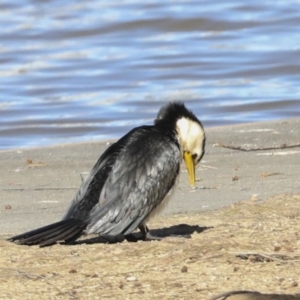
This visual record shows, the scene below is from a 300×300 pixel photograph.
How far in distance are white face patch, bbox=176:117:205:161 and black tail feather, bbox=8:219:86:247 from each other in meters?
1.09

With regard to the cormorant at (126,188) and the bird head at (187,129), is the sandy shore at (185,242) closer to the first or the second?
the cormorant at (126,188)

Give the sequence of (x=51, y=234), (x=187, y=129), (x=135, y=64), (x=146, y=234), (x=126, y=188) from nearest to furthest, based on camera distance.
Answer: (x=51, y=234) → (x=126, y=188) → (x=146, y=234) → (x=187, y=129) → (x=135, y=64)

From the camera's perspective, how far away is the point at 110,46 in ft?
52.3

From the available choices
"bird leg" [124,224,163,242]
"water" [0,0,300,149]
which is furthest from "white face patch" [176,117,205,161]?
"water" [0,0,300,149]

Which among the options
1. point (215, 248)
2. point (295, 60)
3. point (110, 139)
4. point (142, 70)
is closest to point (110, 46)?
point (142, 70)

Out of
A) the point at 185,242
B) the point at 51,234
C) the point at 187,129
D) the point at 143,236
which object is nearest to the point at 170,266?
the point at 185,242

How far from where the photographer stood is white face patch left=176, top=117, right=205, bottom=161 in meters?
6.64

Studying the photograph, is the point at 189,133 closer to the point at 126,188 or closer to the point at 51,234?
the point at 126,188

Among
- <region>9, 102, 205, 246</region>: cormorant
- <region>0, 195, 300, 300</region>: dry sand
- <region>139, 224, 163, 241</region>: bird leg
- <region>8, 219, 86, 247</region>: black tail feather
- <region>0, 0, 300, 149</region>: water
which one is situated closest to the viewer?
<region>0, 195, 300, 300</region>: dry sand

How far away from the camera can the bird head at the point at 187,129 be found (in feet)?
21.8

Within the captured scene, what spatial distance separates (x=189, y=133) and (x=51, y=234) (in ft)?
4.43

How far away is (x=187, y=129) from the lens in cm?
664

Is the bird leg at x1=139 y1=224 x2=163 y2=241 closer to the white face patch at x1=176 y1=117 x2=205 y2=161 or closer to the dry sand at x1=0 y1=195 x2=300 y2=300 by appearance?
the dry sand at x1=0 y1=195 x2=300 y2=300

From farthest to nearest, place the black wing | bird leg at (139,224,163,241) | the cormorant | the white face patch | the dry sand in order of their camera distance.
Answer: the white face patch → bird leg at (139,224,163,241) → the black wing → the cormorant → the dry sand
